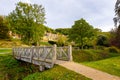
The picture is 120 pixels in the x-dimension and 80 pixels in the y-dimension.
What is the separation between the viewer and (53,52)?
41.5 ft

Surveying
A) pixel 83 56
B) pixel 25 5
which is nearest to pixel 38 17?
pixel 25 5

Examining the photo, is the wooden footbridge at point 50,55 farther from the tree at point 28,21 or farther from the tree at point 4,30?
the tree at point 4,30

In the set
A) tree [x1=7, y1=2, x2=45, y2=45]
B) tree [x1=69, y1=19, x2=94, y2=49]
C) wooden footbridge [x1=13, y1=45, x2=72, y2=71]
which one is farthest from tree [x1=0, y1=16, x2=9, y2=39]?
wooden footbridge [x1=13, y1=45, x2=72, y2=71]

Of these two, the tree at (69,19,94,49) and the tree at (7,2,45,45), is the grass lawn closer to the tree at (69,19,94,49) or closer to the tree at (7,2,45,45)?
the tree at (7,2,45,45)

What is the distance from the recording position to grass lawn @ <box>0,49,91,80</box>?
10.1 meters

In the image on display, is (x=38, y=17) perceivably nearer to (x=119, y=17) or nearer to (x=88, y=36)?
(x=88, y=36)

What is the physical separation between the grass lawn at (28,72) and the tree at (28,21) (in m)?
7.93

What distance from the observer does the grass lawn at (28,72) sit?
10128 millimetres

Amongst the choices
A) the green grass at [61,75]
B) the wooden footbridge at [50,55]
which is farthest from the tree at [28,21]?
the green grass at [61,75]

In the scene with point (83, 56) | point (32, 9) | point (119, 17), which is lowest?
point (83, 56)

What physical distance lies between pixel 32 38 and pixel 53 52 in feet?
74.4

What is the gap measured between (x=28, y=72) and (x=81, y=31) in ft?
57.9

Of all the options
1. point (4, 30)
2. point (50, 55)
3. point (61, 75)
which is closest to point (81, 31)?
point (50, 55)

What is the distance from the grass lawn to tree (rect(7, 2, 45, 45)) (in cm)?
793
